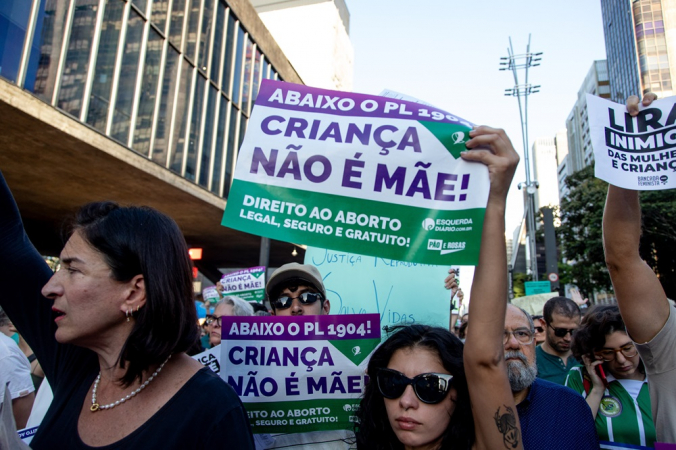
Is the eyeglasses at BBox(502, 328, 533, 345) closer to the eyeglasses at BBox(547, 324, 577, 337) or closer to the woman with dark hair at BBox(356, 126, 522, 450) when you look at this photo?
the woman with dark hair at BBox(356, 126, 522, 450)

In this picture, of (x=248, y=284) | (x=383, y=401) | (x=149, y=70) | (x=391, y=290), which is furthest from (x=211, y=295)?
(x=383, y=401)

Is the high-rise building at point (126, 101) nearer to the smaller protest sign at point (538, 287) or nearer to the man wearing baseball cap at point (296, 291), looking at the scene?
the man wearing baseball cap at point (296, 291)

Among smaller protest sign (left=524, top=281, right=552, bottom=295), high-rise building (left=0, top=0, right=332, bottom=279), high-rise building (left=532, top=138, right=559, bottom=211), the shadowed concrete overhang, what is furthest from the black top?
high-rise building (left=532, top=138, right=559, bottom=211)

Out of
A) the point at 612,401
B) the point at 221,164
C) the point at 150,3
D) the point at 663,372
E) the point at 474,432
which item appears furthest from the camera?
the point at 221,164

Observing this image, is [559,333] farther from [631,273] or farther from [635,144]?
[635,144]

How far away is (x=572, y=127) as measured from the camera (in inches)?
3558

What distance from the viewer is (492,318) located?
5.69 ft

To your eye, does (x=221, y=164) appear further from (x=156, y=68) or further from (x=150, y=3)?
(x=150, y=3)

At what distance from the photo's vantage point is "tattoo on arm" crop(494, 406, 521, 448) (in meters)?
1.65

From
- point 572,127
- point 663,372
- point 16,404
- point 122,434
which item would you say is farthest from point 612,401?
point 572,127

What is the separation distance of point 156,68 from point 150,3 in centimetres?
168

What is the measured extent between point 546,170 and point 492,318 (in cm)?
14538

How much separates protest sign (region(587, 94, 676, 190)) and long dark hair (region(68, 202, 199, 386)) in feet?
5.74

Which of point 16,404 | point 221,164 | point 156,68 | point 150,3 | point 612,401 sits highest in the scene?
point 150,3
